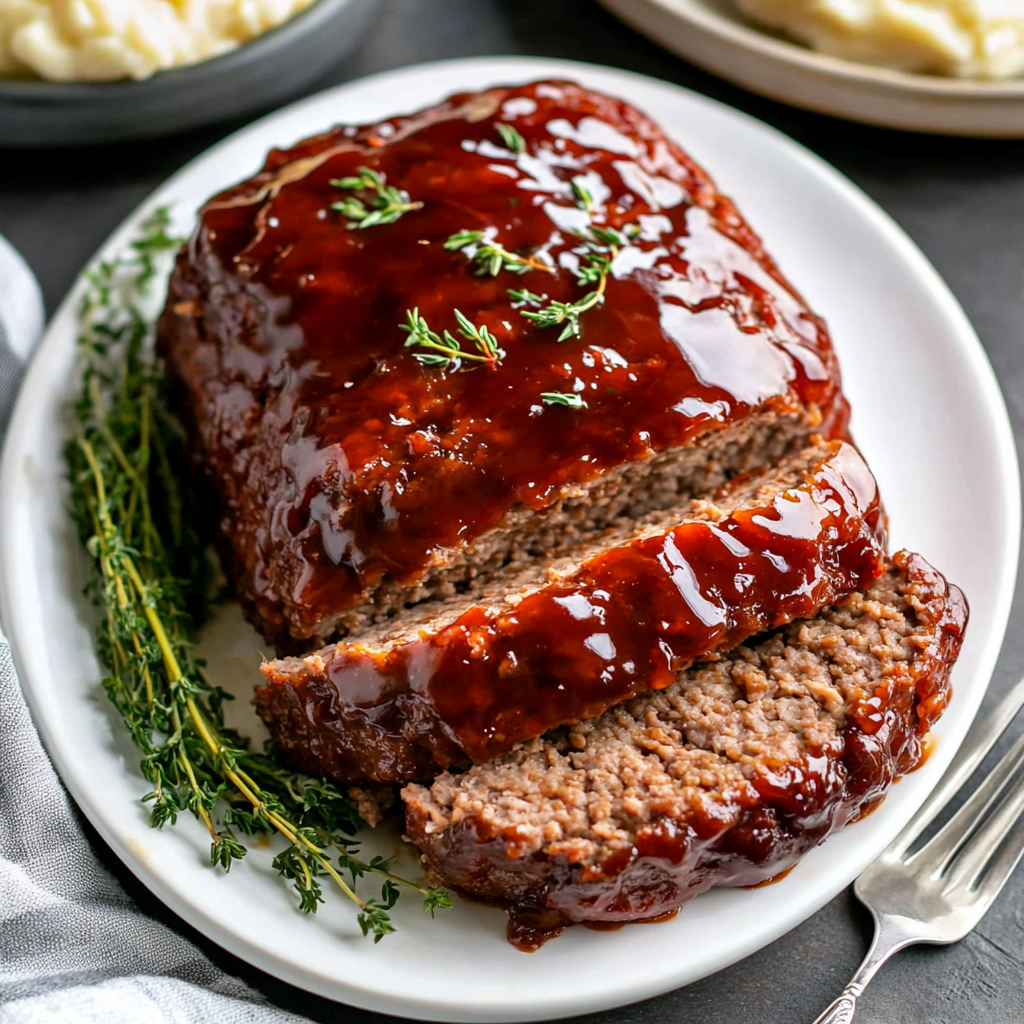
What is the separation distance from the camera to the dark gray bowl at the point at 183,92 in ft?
17.3

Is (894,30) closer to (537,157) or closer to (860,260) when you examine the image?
(860,260)

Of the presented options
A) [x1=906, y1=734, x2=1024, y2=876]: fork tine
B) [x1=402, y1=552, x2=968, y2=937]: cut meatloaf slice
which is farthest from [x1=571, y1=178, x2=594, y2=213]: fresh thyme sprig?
[x1=906, y1=734, x2=1024, y2=876]: fork tine

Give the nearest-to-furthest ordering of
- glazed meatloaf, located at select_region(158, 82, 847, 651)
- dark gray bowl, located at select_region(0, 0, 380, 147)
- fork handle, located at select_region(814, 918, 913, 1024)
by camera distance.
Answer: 1. fork handle, located at select_region(814, 918, 913, 1024)
2. glazed meatloaf, located at select_region(158, 82, 847, 651)
3. dark gray bowl, located at select_region(0, 0, 380, 147)

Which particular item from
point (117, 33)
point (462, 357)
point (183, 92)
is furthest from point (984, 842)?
point (117, 33)

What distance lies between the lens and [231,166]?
5.29 m

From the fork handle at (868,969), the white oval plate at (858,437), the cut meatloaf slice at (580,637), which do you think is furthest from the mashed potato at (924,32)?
the fork handle at (868,969)

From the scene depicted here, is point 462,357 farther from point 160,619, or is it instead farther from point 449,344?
point 160,619

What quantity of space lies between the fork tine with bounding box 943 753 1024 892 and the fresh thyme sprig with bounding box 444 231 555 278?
7.81 feet

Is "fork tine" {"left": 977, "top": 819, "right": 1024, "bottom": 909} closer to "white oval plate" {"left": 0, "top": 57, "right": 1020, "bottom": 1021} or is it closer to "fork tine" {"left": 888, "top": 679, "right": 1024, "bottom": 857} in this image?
"fork tine" {"left": 888, "top": 679, "right": 1024, "bottom": 857}

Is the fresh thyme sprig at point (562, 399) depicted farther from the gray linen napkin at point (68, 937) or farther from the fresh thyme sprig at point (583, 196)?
the gray linen napkin at point (68, 937)

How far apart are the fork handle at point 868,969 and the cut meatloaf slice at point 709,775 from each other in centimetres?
48

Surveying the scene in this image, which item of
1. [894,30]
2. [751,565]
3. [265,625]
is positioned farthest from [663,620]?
[894,30]

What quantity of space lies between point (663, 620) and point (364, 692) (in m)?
0.92

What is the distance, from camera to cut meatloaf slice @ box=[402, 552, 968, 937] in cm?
325
